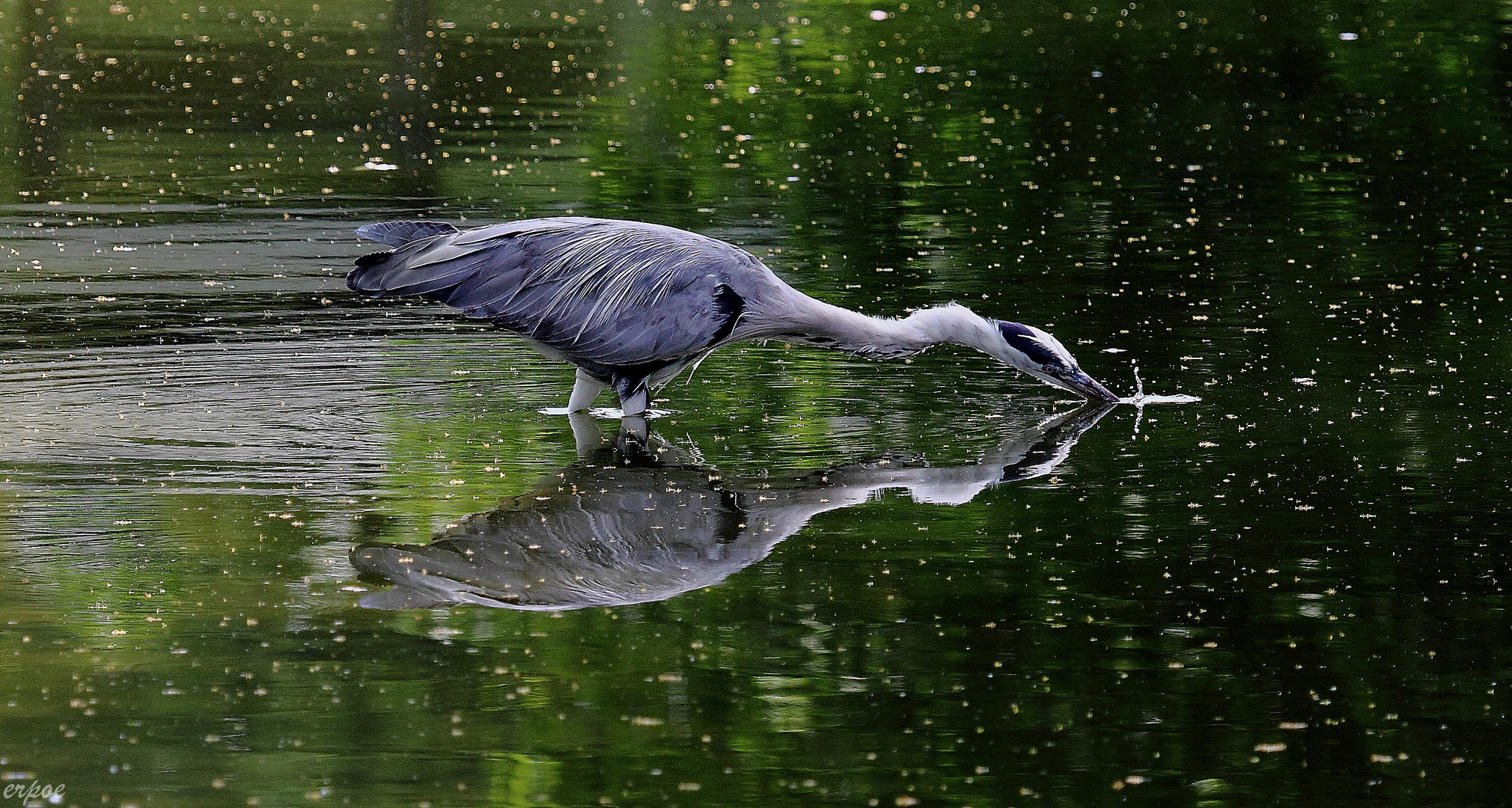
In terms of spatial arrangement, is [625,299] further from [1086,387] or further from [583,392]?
[1086,387]

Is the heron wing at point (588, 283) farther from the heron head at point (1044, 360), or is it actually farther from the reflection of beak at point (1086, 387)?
the reflection of beak at point (1086, 387)

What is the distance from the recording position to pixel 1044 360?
10820 millimetres

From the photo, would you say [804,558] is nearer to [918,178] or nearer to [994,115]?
[918,178]

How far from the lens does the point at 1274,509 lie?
29.3 feet

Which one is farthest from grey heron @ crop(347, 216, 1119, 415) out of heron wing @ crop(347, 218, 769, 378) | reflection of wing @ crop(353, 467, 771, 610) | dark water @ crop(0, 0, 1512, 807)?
reflection of wing @ crop(353, 467, 771, 610)

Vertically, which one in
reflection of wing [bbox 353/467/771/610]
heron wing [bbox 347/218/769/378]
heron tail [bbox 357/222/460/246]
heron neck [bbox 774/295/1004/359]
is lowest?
reflection of wing [bbox 353/467/771/610]

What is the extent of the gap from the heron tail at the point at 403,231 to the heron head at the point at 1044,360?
303 centimetres

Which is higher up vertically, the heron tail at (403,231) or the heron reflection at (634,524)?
the heron tail at (403,231)

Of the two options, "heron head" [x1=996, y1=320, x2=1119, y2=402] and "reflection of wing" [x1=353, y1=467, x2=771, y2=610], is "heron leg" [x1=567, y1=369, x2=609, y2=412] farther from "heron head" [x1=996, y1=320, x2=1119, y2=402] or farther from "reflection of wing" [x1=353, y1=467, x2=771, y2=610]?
"heron head" [x1=996, y1=320, x2=1119, y2=402]

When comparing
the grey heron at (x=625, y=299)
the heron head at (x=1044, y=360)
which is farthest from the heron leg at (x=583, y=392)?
the heron head at (x=1044, y=360)

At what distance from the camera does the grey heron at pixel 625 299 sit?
1017 centimetres

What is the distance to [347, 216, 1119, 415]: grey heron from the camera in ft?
33.4

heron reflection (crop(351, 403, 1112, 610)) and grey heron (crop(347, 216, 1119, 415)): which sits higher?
grey heron (crop(347, 216, 1119, 415))

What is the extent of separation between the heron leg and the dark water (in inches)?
6.9
